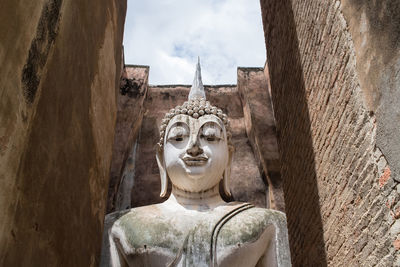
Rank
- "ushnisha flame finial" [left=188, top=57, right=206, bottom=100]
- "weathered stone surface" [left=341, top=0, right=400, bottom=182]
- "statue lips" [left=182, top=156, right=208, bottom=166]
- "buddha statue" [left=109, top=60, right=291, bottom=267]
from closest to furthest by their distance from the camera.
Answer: "weathered stone surface" [left=341, top=0, right=400, bottom=182], "buddha statue" [left=109, top=60, right=291, bottom=267], "statue lips" [left=182, top=156, right=208, bottom=166], "ushnisha flame finial" [left=188, top=57, right=206, bottom=100]

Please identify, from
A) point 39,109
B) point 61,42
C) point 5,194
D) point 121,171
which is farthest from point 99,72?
point 121,171

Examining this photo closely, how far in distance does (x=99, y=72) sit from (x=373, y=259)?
96.8 inches

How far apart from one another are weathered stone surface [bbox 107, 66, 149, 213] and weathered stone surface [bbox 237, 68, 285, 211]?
2.59 m

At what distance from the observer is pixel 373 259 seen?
3.49 m

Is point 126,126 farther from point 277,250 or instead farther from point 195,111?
point 277,250

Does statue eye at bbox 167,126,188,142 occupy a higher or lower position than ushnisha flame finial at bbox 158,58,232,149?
lower

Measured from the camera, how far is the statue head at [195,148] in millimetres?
3354

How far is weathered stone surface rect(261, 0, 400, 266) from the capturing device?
3.18 meters

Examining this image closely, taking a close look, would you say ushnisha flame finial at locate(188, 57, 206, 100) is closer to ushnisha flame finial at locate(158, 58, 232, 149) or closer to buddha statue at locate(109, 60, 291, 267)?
ushnisha flame finial at locate(158, 58, 232, 149)

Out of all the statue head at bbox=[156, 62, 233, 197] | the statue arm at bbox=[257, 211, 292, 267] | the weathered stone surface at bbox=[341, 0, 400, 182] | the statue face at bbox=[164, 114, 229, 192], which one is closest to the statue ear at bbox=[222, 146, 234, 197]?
the statue head at bbox=[156, 62, 233, 197]

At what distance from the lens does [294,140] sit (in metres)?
5.63

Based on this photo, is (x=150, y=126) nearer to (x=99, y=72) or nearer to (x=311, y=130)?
(x=311, y=130)

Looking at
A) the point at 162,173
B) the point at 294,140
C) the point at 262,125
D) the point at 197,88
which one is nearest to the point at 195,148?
the point at 162,173

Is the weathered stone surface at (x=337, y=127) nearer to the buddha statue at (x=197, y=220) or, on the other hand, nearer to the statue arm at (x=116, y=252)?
the buddha statue at (x=197, y=220)
